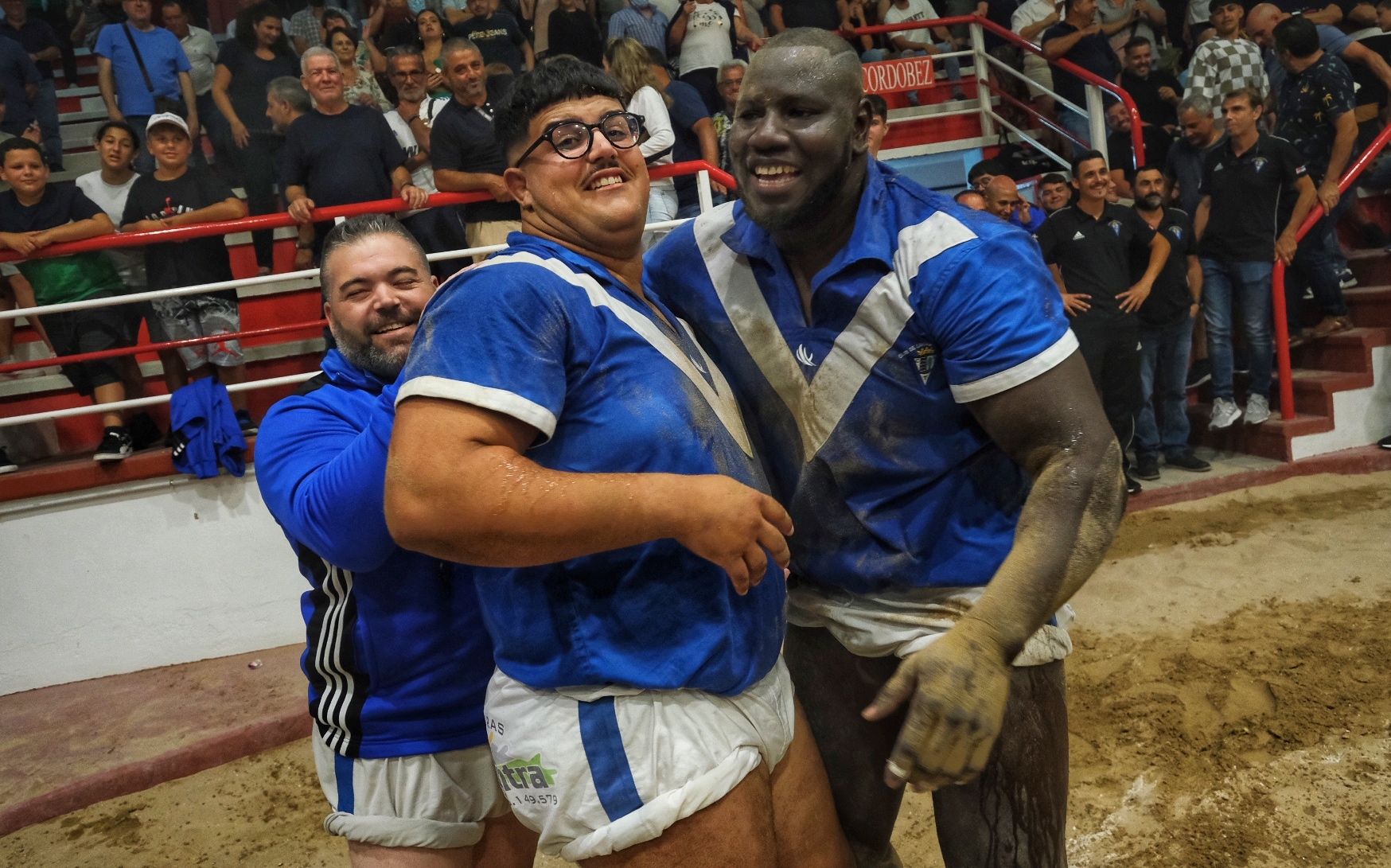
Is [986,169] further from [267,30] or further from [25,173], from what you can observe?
[25,173]

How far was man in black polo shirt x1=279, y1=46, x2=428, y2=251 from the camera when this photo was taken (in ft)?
20.7

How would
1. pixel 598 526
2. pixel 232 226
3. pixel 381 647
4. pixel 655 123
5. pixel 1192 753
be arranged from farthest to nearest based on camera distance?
1. pixel 655 123
2. pixel 232 226
3. pixel 1192 753
4. pixel 381 647
5. pixel 598 526

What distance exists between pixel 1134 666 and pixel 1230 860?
1406 millimetres

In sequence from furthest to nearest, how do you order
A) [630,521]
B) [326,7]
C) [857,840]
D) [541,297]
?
1. [326,7]
2. [857,840]
3. [541,297]
4. [630,521]

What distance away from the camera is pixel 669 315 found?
214 centimetres

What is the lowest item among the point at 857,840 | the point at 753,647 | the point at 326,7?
the point at 857,840

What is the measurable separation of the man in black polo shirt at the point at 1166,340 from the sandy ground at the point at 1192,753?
1675mm

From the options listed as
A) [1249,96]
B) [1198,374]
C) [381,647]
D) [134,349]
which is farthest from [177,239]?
[1198,374]

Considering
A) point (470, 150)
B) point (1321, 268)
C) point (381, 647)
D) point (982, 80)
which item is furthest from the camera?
point (982, 80)

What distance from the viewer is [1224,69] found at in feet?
28.4

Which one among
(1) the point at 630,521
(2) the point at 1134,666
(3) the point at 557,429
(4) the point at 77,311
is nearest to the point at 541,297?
(3) the point at 557,429

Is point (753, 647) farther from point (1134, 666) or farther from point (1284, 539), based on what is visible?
point (1284, 539)

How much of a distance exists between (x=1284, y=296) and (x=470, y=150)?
5559mm

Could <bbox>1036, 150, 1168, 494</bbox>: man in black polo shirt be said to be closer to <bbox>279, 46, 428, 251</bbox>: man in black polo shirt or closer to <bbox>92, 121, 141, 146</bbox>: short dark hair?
<bbox>279, 46, 428, 251</bbox>: man in black polo shirt
